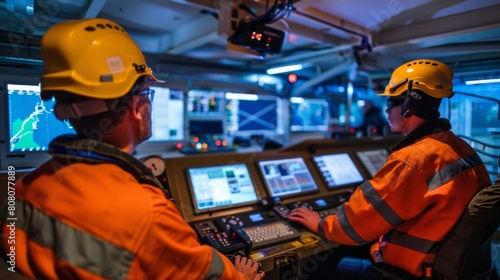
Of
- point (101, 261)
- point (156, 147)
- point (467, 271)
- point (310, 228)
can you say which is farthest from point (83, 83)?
point (156, 147)

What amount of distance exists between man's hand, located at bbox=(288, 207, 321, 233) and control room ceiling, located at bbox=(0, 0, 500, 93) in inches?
51.9

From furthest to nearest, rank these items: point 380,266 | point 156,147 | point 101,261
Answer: point 156,147
point 380,266
point 101,261

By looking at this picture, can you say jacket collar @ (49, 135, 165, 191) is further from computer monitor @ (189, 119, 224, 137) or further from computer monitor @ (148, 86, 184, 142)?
computer monitor @ (189, 119, 224, 137)

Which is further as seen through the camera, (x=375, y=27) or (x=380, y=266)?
(x=375, y=27)

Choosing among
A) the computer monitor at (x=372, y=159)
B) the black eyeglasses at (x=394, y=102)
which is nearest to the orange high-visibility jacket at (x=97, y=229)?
the black eyeglasses at (x=394, y=102)

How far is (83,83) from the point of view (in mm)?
868

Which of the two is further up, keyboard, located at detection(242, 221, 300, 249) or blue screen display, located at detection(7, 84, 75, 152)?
blue screen display, located at detection(7, 84, 75, 152)

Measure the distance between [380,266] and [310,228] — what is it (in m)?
0.40

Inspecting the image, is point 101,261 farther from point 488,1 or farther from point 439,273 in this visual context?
point 488,1

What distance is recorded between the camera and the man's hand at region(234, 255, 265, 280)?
1.24m

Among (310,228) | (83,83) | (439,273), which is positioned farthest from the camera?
(310,228)

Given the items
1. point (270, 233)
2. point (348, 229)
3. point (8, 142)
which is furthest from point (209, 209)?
point (8, 142)

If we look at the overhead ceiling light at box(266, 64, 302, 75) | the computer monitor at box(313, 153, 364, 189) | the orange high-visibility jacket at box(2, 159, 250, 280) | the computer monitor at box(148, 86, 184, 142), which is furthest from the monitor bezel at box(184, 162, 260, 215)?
the overhead ceiling light at box(266, 64, 302, 75)

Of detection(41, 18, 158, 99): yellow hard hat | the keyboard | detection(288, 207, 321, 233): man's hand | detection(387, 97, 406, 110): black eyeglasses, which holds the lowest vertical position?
the keyboard
